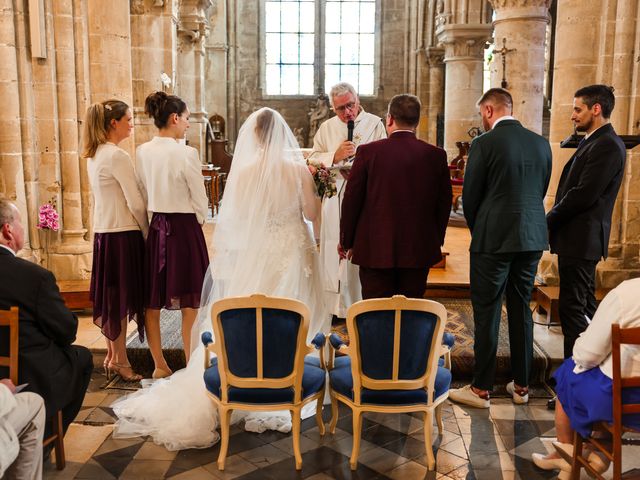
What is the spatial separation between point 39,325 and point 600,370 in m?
2.53

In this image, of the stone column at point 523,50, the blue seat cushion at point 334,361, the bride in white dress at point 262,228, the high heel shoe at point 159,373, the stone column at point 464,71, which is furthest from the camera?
the stone column at point 464,71

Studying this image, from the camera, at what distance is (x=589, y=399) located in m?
3.22

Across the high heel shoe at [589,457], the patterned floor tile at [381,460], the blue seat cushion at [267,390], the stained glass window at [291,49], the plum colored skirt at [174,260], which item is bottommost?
the patterned floor tile at [381,460]

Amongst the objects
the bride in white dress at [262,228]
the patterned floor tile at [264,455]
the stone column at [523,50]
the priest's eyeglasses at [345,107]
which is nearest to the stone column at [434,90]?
the stone column at [523,50]

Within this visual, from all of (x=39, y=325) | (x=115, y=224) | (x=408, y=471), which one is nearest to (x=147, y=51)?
(x=115, y=224)

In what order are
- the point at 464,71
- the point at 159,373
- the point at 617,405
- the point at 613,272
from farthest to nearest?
1. the point at 464,71
2. the point at 613,272
3. the point at 159,373
4. the point at 617,405

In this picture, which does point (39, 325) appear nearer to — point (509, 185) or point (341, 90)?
point (509, 185)

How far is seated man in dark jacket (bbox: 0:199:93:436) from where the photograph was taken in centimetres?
328

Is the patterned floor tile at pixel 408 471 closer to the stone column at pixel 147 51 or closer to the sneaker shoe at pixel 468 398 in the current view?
the sneaker shoe at pixel 468 398

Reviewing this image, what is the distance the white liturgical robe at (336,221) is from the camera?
5.68m

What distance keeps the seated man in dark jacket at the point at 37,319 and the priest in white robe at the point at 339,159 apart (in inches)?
91.0

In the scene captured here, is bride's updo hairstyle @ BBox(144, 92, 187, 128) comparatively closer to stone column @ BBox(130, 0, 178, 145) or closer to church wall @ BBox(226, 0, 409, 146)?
stone column @ BBox(130, 0, 178, 145)

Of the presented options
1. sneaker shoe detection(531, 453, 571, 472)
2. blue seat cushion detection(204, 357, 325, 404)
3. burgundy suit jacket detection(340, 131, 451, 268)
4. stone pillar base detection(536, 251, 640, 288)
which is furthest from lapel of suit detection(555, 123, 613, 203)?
stone pillar base detection(536, 251, 640, 288)

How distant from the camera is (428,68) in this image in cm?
1903
